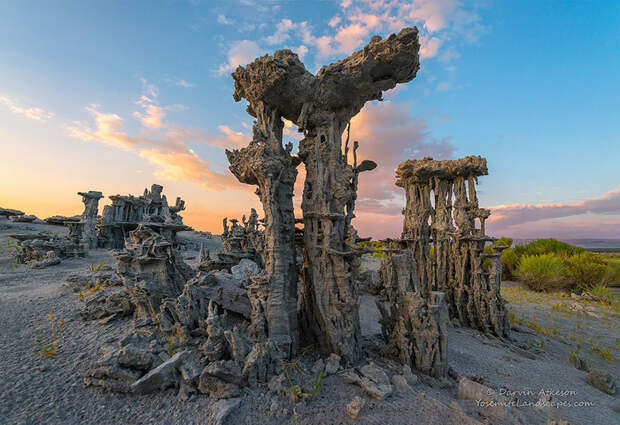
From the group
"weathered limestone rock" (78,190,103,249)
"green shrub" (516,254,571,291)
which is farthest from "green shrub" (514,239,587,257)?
"weathered limestone rock" (78,190,103,249)

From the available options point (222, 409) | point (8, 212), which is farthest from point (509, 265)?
point (8, 212)

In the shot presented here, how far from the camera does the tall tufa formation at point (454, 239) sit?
973cm

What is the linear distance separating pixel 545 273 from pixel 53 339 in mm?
26843

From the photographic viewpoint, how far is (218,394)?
12.4 ft

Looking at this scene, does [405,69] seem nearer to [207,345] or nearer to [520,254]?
[207,345]

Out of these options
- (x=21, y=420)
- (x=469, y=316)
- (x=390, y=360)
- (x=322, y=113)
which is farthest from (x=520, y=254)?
(x=21, y=420)

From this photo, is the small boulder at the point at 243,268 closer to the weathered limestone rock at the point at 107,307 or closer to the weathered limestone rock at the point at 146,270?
the weathered limestone rock at the point at 146,270

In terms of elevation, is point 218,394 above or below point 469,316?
above

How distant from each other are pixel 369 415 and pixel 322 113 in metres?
6.02

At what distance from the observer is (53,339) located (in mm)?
5211

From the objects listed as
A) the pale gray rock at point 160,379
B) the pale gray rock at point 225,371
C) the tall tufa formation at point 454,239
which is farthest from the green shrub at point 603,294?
the pale gray rock at point 160,379

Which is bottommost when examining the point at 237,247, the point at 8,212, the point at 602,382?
the point at 602,382

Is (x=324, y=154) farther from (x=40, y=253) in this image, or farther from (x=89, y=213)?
(x=89, y=213)

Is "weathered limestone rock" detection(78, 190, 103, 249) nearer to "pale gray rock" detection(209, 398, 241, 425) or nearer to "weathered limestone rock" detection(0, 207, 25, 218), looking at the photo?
"weathered limestone rock" detection(0, 207, 25, 218)
